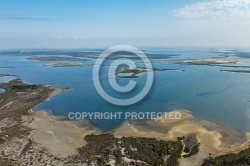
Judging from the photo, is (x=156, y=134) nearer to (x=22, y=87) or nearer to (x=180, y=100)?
(x=180, y=100)

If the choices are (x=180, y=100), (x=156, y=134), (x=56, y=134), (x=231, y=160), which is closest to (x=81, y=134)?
(x=56, y=134)

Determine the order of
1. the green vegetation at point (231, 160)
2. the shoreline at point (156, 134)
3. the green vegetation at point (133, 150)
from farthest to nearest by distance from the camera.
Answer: the shoreline at point (156, 134) → the green vegetation at point (133, 150) → the green vegetation at point (231, 160)

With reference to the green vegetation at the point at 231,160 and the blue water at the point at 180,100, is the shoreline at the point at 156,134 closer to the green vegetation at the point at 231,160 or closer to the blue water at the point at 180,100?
the green vegetation at the point at 231,160

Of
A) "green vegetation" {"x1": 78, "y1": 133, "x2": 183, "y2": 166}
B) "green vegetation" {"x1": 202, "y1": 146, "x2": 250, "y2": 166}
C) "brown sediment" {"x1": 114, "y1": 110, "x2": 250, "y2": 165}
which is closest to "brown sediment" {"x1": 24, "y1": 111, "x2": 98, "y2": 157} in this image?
"green vegetation" {"x1": 78, "y1": 133, "x2": 183, "y2": 166}

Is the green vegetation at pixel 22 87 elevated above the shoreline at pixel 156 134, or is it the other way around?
the green vegetation at pixel 22 87

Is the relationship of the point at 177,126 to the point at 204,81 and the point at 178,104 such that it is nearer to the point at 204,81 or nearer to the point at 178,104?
the point at 178,104

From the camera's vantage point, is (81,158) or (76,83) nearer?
(81,158)

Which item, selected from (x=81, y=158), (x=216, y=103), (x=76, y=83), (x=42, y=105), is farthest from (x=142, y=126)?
(x=76, y=83)

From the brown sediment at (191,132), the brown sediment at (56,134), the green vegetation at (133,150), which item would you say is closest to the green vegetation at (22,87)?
the brown sediment at (56,134)

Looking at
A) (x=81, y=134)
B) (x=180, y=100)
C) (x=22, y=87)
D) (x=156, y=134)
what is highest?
(x=22, y=87)

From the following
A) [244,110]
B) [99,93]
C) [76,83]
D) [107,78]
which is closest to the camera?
[244,110]

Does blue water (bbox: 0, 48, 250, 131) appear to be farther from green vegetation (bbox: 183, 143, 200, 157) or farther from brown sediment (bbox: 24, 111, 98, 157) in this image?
green vegetation (bbox: 183, 143, 200, 157)
